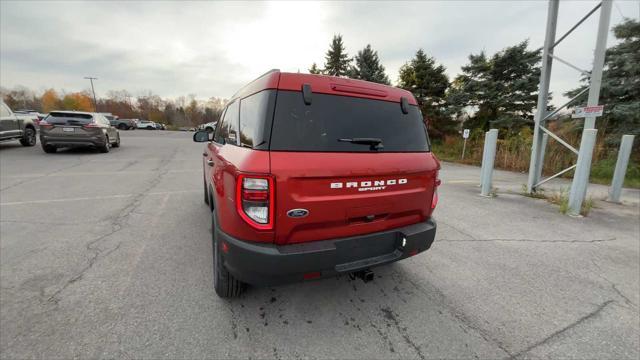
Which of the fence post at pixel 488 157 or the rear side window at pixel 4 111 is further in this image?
the rear side window at pixel 4 111

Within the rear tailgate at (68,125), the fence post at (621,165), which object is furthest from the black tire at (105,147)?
the fence post at (621,165)

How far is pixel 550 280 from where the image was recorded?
2.90m

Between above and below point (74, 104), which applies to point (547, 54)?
below

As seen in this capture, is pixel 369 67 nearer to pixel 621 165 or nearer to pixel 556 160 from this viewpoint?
pixel 556 160

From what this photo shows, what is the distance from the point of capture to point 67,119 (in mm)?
9508

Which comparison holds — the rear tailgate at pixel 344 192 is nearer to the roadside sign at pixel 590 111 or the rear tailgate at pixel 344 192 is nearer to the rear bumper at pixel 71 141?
the roadside sign at pixel 590 111

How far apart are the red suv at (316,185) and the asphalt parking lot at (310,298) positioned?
433 mm

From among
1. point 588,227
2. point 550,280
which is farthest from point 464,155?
point 550,280

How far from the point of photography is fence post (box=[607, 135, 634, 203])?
6125 millimetres

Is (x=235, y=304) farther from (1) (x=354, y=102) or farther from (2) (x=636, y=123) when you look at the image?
(2) (x=636, y=123)

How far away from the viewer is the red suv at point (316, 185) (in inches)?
70.1

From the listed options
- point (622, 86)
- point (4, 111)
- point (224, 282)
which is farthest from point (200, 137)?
point (622, 86)

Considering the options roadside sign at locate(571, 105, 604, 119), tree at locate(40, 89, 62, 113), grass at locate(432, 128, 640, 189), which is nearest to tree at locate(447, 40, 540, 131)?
grass at locate(432, 128, 640, 189)

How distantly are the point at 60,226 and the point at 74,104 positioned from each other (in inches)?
3554
